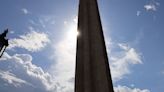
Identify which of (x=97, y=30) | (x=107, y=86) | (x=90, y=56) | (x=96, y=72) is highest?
(x=97, y=30)

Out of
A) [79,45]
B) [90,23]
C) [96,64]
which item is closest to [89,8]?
[90,23]

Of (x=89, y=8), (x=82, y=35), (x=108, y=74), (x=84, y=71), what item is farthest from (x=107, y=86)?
(x=89, y=8)

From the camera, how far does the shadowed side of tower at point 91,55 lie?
8609 millimetres

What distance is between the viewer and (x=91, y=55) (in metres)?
9.33

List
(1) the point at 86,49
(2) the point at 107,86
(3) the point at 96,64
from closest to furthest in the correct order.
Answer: (2) the point at 107,86, (3) the point at 96,64, (1) the point at 86,49

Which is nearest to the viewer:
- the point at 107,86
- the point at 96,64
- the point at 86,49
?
the point at 107,86

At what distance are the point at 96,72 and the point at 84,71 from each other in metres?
0.48

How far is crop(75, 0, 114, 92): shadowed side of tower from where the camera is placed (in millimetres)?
8609

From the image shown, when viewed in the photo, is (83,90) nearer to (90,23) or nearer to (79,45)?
(79,45)

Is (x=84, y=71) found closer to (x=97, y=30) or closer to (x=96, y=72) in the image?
(x=96, y=72)

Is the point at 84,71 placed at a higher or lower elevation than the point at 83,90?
higher

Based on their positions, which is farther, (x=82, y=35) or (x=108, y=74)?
(x=82, y=35)

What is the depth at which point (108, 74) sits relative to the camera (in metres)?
8.61

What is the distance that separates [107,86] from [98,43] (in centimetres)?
172
